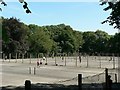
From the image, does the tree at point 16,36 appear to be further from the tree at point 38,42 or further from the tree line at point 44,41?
the tree at point 38,42

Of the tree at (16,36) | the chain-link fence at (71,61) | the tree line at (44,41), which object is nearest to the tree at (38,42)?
the tree line at (44,41)

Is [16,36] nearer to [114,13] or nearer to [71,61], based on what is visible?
[71,61]

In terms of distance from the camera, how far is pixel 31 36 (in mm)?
117688

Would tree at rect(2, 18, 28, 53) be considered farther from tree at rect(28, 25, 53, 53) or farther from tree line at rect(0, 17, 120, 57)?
tree at rect(28, 25, 53, 53)

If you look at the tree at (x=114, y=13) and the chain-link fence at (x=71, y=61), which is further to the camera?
the chain-link fence at (x=71, y=61)

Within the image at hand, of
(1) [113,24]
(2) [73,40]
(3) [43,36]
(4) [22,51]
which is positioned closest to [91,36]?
(2) [73,40]

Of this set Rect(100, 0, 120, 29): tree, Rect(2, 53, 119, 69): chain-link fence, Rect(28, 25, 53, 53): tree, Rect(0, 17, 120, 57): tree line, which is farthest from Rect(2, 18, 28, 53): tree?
Rect(100, 0, 120, 29): tree

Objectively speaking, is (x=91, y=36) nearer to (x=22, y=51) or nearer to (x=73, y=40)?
(x=73, y=40)

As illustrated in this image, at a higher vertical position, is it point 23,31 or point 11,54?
point 23,31

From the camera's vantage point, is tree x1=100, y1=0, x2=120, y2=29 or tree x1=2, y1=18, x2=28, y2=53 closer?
tree x1=100, y1=0, x2=120, y2=29

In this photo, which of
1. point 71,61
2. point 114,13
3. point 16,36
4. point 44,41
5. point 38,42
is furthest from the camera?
point 44,41

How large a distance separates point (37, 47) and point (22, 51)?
1898cm

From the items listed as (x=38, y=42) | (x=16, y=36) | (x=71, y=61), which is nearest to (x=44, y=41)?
(x=38, y=42)

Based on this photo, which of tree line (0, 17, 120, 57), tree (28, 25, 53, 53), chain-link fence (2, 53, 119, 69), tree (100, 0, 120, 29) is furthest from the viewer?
tree (28, 25, 53, 53)
